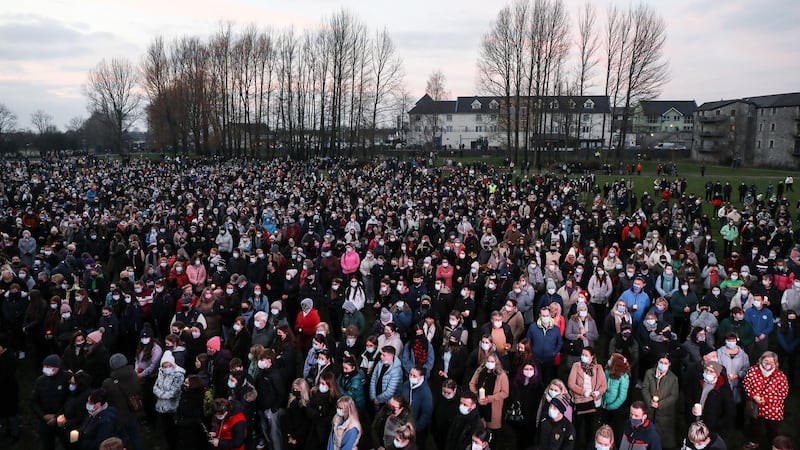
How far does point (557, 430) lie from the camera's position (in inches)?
206

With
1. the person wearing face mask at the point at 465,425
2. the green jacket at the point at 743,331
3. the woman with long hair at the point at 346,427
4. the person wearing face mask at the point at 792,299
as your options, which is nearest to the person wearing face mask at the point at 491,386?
the person wearing face mask at the point at 465,425

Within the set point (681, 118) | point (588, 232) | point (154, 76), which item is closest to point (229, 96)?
point (154, 76)

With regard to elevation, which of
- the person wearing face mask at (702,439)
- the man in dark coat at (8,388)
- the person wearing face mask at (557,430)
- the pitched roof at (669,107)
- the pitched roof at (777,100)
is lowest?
the man in dark coat at (8,388)

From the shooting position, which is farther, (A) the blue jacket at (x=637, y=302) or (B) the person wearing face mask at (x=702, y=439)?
(A) the blue jacket at (x=637, y=302)

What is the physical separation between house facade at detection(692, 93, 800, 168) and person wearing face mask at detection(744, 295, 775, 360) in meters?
59.8

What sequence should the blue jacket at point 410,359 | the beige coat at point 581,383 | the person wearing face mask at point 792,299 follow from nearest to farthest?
1. the beige coat at point 581,383
2. the blue jacket at point 410,359
3. the person wearing face mask at point 792,299

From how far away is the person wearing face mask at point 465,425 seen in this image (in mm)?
5172

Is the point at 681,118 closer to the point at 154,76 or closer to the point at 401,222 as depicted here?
the point at 154,76

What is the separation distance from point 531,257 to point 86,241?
1163 centimetres

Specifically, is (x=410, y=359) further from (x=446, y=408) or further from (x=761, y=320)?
(x=761, y=320)

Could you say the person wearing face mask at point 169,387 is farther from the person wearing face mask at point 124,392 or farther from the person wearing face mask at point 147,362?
the person wearing face mask at point 147,362

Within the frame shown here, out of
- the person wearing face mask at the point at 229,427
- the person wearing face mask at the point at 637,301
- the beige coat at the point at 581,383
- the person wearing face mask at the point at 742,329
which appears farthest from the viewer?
the person wearing face mask at the point at 637,301

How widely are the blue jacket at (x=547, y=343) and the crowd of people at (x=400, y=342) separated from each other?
2 centimetres

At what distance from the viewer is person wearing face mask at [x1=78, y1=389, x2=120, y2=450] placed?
5.20 metres
